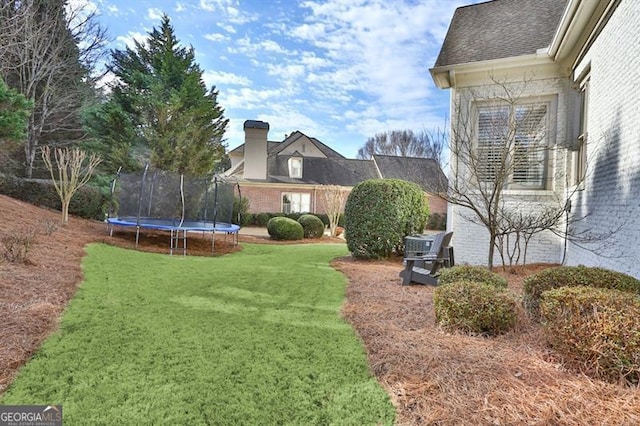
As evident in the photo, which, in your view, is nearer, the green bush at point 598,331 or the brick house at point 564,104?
the green bush at point 598,331

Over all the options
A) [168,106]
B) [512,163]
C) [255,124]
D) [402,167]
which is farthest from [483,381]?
[402,167]

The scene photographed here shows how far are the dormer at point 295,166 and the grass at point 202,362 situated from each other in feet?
64.3

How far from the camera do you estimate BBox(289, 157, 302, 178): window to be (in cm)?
2453

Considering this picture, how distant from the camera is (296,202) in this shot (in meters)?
23.6

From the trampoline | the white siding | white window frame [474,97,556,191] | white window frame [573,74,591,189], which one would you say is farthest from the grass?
the trampoline

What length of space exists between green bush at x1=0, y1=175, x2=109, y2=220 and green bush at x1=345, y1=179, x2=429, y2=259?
34.2 ft

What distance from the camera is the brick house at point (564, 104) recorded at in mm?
4820

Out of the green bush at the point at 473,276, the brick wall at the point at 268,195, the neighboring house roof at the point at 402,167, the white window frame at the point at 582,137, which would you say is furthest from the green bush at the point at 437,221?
the green bush at the point at 473,276

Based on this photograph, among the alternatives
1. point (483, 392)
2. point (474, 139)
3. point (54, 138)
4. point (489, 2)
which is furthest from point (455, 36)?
point (54, 138)

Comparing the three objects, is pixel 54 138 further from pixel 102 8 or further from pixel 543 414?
pixel 543 414

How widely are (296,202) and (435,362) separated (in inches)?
830

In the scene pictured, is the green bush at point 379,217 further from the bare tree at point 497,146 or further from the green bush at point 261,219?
the green bush at point 261,219

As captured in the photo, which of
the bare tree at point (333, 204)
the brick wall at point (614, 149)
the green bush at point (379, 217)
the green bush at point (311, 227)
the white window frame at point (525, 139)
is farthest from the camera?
the bare tree at point (333, 204)

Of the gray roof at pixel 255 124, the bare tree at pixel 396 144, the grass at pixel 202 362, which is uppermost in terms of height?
the bare tree at pixel 396 144
